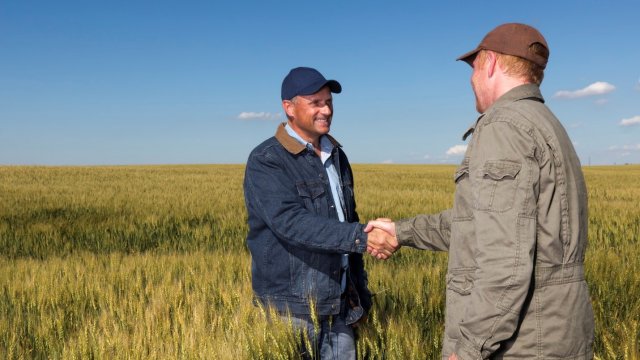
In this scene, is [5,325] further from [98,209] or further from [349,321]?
[98,209]

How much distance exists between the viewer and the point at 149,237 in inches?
A: 325

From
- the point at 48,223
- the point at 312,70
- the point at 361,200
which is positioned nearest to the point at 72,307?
the point at 312,70

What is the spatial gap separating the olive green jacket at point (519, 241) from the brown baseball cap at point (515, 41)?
109mm

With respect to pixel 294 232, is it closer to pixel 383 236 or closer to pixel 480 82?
pixel 383 236

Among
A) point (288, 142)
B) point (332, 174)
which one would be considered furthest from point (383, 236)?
point (288, 142)

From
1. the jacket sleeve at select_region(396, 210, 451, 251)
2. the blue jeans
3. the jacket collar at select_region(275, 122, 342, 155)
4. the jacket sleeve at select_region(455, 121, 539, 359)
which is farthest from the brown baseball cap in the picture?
the blue jeans

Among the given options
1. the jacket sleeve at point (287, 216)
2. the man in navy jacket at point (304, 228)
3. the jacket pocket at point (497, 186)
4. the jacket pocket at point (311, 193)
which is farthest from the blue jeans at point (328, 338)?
the jacket pocket at point (497, 186)

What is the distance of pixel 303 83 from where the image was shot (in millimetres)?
2666

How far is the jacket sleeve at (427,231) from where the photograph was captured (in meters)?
2.52

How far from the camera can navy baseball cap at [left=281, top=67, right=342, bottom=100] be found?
2.65 meters

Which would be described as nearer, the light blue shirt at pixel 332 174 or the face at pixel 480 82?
the face at pixel 480 82

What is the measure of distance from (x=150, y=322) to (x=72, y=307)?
1.14 m

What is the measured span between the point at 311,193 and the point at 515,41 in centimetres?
117

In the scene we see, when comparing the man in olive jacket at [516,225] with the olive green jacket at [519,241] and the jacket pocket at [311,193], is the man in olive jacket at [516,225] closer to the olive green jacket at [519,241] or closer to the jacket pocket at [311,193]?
the olive green jacket at [519,241]
